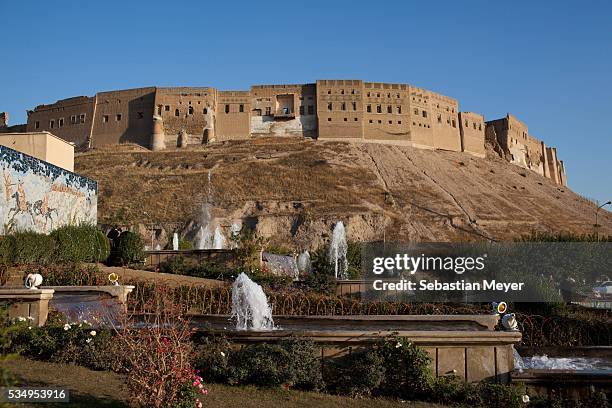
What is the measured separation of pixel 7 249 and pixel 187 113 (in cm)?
5259

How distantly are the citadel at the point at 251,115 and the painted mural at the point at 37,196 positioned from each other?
43.9 m

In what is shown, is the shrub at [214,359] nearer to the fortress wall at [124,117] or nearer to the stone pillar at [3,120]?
the fortress wall at [124,117]

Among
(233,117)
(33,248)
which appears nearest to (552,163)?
(233,117)

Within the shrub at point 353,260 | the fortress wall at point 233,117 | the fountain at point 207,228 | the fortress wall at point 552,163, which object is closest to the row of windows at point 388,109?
the fortress wall at point 233,117

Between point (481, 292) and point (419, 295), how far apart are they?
1525 millimetres

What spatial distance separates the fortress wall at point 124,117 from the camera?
66.9 metres

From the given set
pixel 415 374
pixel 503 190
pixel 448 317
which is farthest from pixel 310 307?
pixel 503 190

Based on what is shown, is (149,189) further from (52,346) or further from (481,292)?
(52,346)

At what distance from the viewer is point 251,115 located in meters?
67.6

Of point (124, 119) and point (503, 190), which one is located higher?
point (124, 119)

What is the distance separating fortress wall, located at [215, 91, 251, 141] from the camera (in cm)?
6700

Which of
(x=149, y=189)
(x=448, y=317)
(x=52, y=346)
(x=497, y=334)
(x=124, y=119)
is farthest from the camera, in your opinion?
(x=124, y=119)

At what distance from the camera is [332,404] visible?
589 centimetres

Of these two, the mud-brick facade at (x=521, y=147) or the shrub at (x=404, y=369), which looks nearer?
the shrub at (x=404, y=369)
